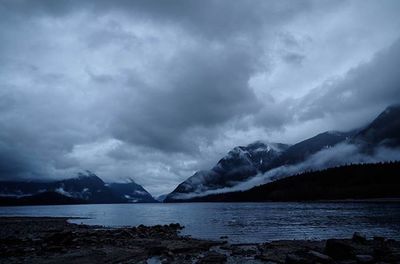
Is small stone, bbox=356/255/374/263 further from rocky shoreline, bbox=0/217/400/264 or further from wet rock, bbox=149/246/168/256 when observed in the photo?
wet rock, bbox=149/246/168/256

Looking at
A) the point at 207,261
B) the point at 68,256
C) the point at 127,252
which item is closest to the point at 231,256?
the point at 207,261

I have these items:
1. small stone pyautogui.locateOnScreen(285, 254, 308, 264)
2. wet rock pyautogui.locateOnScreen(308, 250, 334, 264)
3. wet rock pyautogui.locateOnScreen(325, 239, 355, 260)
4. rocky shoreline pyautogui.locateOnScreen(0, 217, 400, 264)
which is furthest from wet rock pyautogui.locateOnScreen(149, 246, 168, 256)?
wet rock pyautogui.locateOnScreen(325, 239, 355, 260)

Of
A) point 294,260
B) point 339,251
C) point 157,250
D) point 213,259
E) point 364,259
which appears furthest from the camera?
point 157,250

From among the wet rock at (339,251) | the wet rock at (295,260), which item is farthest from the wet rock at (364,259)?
the wet rock at (295,260)

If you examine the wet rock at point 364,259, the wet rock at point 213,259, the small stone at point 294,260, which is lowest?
the wet rock at point 213,259

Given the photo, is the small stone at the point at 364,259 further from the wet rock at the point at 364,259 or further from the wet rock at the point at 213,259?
the wet rock at the point at 213,259

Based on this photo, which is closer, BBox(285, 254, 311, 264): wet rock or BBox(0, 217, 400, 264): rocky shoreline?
BBox(285, 254, 311, 264): wet rock

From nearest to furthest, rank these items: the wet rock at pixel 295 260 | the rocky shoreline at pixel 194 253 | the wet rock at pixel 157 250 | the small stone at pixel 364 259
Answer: the wet rock at pixel 295 260, the small stone at pixel 364 259, the rocky shoreline at pixel 194 253, the wet rock at pixel 157 250

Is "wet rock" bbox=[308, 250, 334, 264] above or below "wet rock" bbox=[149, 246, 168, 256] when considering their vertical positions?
above

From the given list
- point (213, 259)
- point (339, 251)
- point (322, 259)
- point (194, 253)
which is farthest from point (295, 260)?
point (194, 253)

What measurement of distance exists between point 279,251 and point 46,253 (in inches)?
917

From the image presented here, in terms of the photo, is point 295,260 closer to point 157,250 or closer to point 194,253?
point 194,253

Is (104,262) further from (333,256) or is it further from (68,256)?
(333,256)

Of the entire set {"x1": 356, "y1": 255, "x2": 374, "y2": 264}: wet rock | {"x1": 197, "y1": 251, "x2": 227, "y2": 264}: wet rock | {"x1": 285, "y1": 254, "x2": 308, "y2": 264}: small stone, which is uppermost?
{"x1": 285, "y1": 254, "x2": 308, "y2": 264}: small stone
